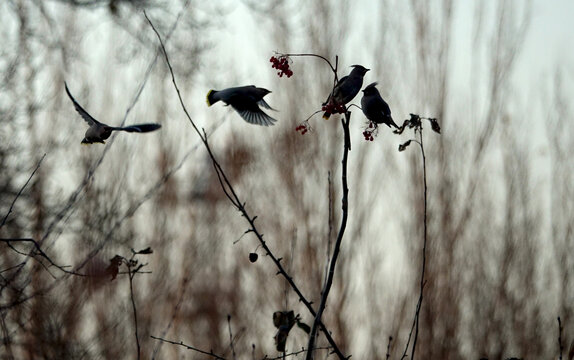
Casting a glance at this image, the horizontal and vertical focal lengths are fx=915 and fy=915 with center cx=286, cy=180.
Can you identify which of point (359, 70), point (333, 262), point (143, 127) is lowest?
point (333, 262)

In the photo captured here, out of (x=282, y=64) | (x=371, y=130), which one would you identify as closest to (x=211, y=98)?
(x=282, y=64)

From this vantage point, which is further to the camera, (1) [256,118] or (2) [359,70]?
(1) [256,118]

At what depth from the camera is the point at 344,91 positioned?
1913 mm

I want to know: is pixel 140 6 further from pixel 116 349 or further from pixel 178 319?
pixel 178 319

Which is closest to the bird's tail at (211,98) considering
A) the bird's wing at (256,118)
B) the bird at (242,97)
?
the bird at (242,97)

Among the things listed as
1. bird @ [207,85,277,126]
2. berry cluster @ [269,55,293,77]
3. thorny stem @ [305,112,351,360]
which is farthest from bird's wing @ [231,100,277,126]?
thorny stem @ [305,112,351,360]

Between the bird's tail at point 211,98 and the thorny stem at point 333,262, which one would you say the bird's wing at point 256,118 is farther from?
the thorny stem at point 333,262

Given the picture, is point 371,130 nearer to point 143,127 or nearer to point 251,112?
point 251,112

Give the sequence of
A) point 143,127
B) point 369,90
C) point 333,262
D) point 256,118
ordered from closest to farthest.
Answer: point 333,262
point 369,90
point 143,127
point 256,118

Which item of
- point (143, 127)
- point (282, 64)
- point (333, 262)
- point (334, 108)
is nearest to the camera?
point (333, 262)

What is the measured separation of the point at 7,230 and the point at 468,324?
17.3 ft

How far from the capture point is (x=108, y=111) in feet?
29.3

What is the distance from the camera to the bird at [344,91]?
1896 mm

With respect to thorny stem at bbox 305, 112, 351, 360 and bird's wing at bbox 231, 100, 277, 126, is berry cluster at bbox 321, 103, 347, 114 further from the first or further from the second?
bird's wing at bbox 231, 100, 277, 126
